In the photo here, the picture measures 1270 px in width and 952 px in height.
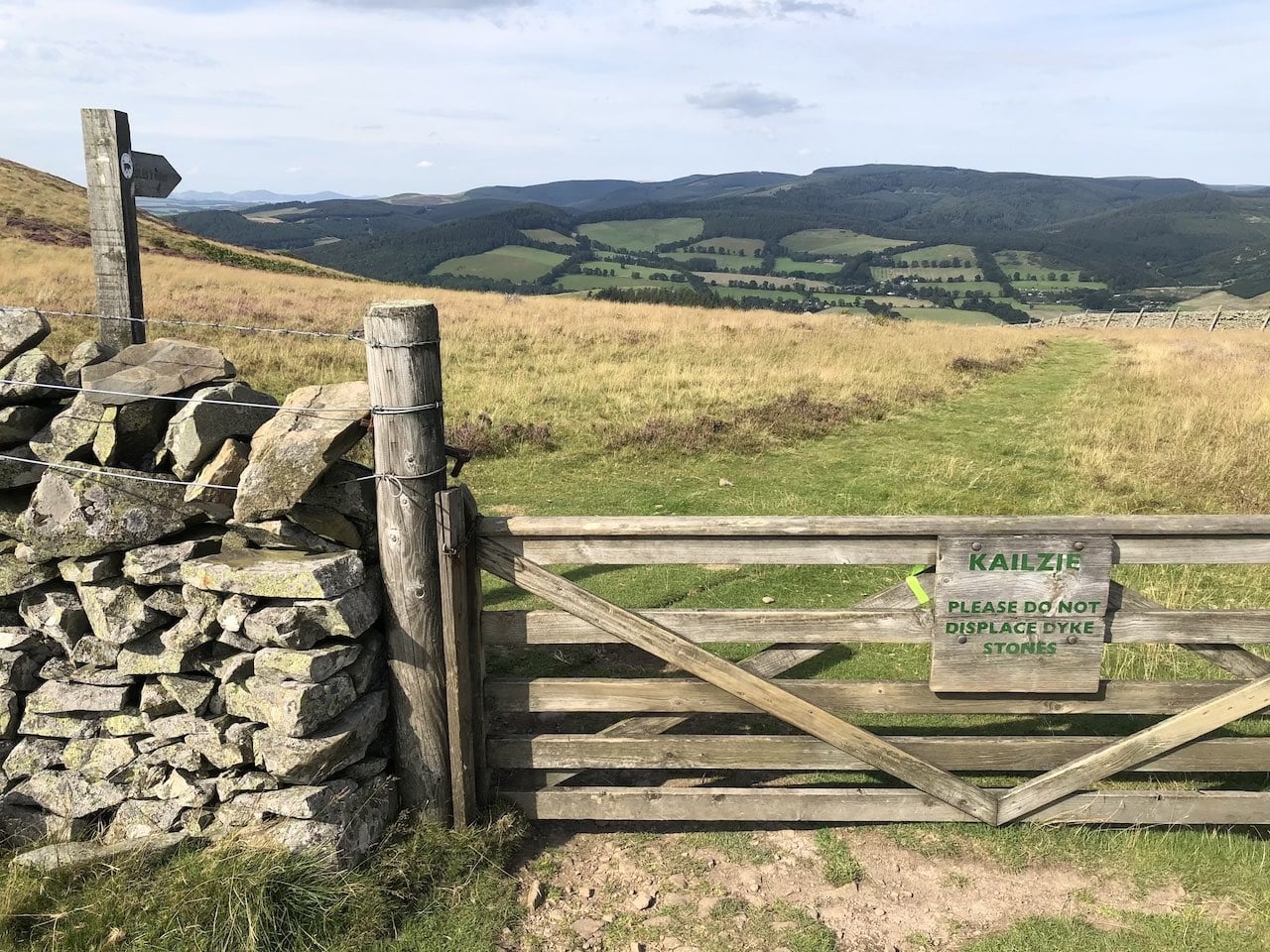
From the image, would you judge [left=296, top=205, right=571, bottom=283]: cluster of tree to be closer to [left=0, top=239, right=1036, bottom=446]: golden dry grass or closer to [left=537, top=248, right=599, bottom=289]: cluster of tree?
[left=537, top=248, right=599, bottom=289]: cluster of tree

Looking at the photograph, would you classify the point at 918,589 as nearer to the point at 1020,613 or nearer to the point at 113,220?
the point at 1020,613

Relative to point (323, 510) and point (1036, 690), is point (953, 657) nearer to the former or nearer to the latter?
point (1036, 690)

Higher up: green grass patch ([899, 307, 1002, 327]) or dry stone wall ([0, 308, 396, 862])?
green grass patch ([899, 307, 1002, 327])

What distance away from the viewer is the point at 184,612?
13.2ft

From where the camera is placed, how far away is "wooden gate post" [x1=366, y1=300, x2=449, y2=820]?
382cm

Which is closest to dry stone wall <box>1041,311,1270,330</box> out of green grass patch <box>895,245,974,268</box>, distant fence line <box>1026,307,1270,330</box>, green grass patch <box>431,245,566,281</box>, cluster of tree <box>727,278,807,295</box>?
distant fence line <box>1026,307,1270,330</box>

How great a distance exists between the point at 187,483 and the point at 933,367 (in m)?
20.4

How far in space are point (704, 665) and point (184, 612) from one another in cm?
252

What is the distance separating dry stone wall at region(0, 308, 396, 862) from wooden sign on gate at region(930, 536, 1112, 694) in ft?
9.30

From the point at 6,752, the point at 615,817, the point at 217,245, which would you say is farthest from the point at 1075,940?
the point at 217,245

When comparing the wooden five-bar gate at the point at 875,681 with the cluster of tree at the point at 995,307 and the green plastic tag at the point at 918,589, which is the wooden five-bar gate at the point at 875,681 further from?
the cluster of tree at the point at 995,307

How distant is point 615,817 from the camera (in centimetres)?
457

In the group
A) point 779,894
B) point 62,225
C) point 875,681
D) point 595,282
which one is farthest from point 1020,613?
point 595,282

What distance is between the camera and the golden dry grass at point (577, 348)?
16.4 meters
